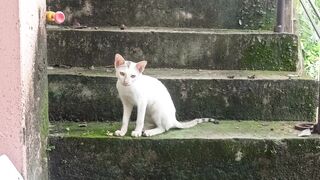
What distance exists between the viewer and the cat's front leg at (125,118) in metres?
3.95

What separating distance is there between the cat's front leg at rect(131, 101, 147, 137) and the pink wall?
0.98 m

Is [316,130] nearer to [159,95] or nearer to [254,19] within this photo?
[159,95]

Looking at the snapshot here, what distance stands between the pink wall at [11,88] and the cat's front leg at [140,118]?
98 centimetres

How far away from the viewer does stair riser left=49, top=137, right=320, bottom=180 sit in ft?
12.7

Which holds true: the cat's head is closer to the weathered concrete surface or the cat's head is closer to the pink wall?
the weathered concrete surface

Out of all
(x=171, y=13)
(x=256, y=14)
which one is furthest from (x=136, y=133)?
(x=256, y=14)

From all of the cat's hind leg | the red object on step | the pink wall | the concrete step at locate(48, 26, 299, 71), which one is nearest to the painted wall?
the pink wall

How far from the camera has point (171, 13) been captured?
541 centimetres

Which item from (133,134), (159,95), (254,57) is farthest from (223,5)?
(133,134)

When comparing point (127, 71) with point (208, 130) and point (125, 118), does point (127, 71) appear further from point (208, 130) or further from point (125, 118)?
point (208, 130)

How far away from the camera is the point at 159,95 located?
13.4ft

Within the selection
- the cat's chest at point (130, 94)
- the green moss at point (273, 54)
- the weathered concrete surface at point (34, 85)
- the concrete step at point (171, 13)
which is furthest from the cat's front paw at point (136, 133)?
the concrete step at point (171, 13)

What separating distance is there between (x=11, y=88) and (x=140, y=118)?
1.11m

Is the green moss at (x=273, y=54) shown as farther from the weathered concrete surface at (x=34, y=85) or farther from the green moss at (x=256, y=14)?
the weathered concrete surface at (x=34, y=85)
